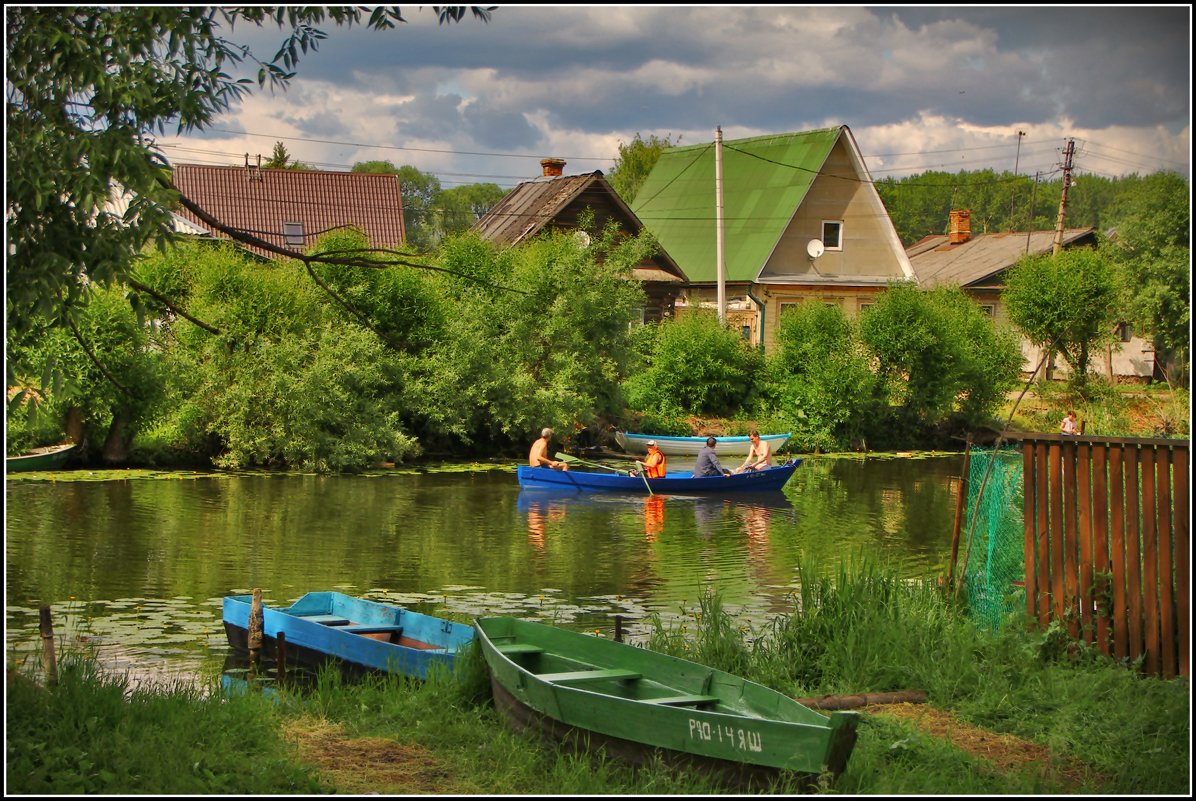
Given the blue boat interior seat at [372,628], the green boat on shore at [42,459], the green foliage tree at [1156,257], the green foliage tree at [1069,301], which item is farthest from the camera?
the green foliage tree at [1156,257]

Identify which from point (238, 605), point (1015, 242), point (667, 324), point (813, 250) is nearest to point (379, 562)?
point (238, 605)

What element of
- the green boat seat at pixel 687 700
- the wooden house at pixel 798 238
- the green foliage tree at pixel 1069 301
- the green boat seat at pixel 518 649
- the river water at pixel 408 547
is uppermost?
the wooden house at pixel 798 238

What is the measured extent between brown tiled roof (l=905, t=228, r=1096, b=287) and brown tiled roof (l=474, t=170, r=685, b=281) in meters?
11.3

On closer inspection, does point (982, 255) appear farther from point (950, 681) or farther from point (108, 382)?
point (950, 681)

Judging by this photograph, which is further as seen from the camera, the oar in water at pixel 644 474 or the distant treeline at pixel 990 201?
the distant treeline at pixel 990 201

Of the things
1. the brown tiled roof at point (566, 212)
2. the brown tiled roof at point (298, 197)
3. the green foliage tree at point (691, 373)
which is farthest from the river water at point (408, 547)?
the brown tiled roof at point (298, 197)

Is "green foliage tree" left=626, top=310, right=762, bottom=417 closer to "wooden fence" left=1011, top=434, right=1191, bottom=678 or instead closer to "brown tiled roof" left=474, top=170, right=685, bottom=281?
"brown tiled roof" left=474, top=170, right=685, bottom=281

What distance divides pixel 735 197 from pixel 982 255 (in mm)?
11946

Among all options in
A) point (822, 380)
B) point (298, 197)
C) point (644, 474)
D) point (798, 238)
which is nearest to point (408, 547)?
point (644, 474)

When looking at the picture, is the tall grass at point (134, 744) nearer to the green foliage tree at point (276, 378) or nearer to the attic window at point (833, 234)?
the green foliage tree at point (276, 378)

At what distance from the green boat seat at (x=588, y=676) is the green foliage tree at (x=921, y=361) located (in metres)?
29.1

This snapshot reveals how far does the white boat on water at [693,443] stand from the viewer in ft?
107

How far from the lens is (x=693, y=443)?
32.8 meters

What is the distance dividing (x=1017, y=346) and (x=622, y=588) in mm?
26942
